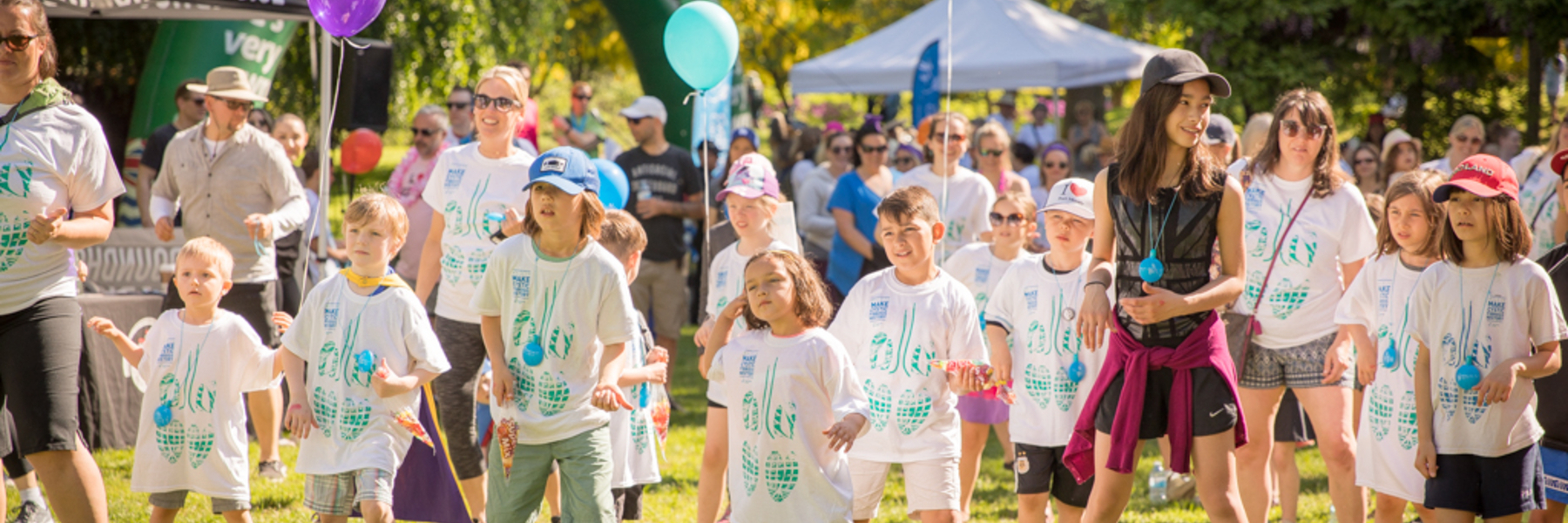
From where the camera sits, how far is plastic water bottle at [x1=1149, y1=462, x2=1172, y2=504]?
614cm

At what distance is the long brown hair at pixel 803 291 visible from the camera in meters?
4.09

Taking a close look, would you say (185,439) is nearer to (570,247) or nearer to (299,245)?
(570,247)

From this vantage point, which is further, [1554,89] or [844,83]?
[1554,89]

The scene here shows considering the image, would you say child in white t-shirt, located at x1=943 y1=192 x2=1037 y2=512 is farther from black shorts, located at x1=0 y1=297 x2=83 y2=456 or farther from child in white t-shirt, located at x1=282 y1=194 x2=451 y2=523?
black shorts, located at x1=0 y1=297 x2=83 y2=456

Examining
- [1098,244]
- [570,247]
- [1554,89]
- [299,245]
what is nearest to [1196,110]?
[1098,244]

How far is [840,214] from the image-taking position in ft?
26.2

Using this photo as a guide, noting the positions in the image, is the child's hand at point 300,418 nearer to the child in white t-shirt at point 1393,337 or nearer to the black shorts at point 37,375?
the black shorts at point 37,375

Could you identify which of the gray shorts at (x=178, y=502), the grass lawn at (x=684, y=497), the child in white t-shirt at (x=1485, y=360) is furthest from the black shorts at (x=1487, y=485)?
the gray shorts at (x=178, y=502)

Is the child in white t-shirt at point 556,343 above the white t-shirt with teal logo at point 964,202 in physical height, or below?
below

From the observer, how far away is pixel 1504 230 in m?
4.15

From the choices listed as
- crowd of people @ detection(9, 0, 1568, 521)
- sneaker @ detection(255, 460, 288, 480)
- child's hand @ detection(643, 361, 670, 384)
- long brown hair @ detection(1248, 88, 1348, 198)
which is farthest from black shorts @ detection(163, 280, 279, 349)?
long brown hair @ detection(1248, 88, 1348, 198)

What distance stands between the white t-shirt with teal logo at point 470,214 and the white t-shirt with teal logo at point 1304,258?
2893 mm

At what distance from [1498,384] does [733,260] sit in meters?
2.80

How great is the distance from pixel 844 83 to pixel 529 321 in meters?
11.7
